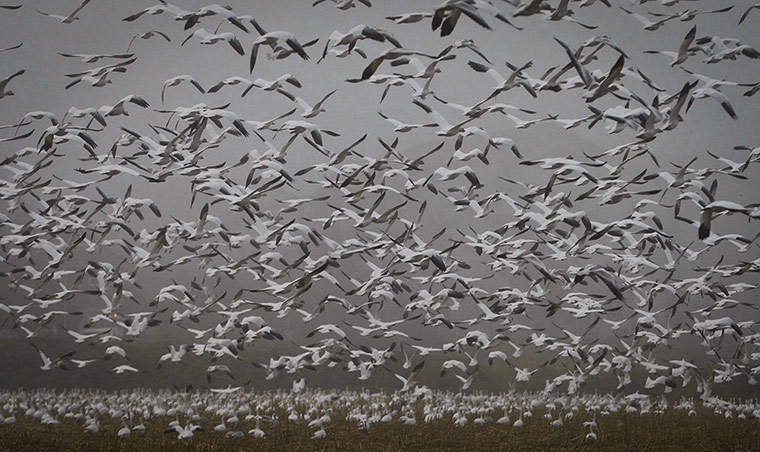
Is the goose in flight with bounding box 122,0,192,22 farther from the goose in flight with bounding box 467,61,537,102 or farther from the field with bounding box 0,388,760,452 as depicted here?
the field with bounding box 0,388,760,452

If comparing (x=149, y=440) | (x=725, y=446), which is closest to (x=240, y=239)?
(x=149, y=440)

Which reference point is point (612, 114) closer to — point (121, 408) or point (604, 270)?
point (604, 270)

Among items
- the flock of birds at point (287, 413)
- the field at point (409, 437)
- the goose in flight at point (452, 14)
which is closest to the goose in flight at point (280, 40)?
the goose in flight at point (452, 14)

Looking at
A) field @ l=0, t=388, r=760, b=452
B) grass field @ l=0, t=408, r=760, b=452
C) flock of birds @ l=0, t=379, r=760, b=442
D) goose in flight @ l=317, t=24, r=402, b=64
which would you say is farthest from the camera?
flock of birds @ l=0, t=379, r=760, b=442

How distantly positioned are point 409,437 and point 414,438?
11.0 inches

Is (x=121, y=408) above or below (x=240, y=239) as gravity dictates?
below

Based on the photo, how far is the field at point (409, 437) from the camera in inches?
679

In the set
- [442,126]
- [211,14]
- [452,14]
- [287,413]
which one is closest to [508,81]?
[442,126]

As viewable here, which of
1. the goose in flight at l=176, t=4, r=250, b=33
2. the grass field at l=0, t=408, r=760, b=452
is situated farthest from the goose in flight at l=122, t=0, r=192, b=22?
the grass field at l=0, t=408, r=760, b=452

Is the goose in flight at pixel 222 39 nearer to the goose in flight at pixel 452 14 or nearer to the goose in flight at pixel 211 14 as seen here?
the goose in flight at pixel 211 14

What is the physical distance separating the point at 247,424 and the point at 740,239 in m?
16.8

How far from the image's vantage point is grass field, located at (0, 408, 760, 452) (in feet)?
56.2

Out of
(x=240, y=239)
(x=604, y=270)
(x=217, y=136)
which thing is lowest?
(x=240, y=239)

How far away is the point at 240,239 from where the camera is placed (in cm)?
1988
